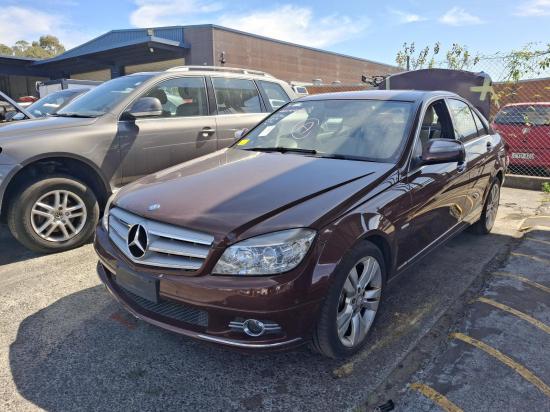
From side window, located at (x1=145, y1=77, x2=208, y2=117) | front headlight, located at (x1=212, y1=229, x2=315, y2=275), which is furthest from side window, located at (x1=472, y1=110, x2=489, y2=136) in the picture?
front headlight, located at (x1=212, y1=229, x2=315, y2=275)

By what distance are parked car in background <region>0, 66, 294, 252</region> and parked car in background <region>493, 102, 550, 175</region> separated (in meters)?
5.37

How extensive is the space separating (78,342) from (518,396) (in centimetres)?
261

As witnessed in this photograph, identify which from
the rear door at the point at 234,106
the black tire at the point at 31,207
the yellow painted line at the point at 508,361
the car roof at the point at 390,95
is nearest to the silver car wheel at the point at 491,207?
the car roof at the point at 390,95

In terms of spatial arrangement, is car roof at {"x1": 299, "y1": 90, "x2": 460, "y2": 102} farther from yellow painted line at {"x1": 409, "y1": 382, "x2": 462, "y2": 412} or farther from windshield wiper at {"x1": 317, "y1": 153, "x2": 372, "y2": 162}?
yellow painted line at {"x1": 409, "y1": 382, "x2": 462, "y2": 412}

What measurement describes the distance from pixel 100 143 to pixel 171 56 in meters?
27.4

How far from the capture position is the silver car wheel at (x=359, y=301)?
2.48 metres

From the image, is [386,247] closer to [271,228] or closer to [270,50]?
[271,228]

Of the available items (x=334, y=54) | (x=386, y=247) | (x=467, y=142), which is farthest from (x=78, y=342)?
(x=334, y=54)

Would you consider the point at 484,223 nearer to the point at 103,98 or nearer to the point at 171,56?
the point at 103,98

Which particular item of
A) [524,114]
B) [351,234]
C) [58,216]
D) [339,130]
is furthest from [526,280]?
[524,114]

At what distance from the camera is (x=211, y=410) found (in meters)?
2.19

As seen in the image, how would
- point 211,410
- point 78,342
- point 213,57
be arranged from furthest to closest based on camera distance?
point 213,57, point 78,342, point 211,410

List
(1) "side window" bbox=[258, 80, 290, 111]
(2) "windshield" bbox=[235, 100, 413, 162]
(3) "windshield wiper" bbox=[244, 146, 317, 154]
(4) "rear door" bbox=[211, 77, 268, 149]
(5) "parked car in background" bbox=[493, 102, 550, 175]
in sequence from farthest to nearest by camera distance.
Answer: (5) "parked car in background" bbox=[493, 102, 550, 175]
(1) "side window" bbox=[258, 80, 290, 111]
(4) "rear door" bbox=[211, 77, 268, 149]
(3) "windshield wiper" bbox=[244, 146, 317, 154]
(2) "windshield" bbox=[235, 100, 413, 162]

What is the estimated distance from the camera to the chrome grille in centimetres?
223
